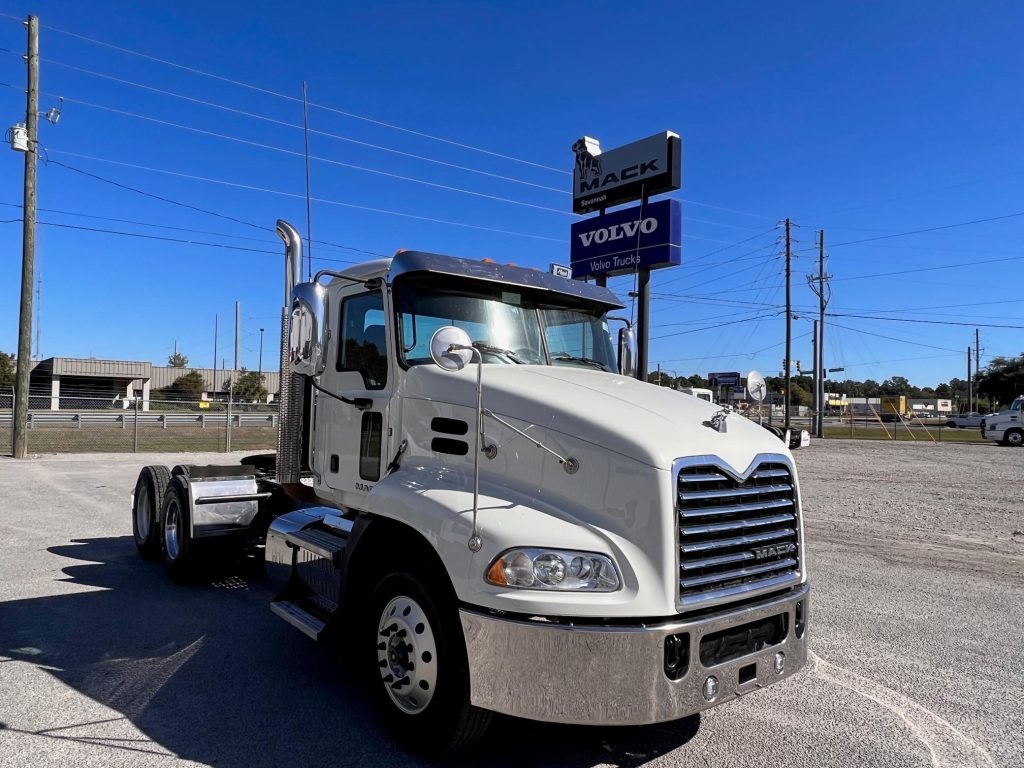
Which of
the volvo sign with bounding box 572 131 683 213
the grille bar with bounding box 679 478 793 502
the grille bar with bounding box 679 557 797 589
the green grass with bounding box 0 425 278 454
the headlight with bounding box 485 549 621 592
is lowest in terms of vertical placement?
the green grass with bounding box 0 425 278 454

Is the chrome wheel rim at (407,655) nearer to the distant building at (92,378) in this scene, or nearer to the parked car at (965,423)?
the distant building at (92,378)

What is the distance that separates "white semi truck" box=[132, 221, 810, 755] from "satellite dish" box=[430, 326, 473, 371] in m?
0.01

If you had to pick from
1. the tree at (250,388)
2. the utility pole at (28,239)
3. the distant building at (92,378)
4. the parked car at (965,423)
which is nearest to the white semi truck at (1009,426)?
the parked car at (965,423)

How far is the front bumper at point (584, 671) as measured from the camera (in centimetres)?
288

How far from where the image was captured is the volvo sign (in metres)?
13.6

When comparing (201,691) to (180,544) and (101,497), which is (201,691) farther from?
(101,497)

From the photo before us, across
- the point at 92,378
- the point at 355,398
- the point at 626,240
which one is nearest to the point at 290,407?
the point at 355,398

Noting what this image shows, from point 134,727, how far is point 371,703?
122 cm

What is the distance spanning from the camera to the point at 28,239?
63.1 ft

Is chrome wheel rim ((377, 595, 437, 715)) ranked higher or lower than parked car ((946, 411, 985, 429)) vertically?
higher

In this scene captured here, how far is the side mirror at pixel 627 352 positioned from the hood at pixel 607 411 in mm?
985

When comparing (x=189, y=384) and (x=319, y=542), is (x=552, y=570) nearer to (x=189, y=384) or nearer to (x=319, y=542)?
(x=319, y=542)

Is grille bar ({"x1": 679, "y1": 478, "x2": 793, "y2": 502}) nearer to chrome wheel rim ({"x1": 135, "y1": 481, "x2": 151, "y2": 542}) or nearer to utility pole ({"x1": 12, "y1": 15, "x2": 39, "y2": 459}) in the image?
chrome wheel rim ({"x1": 135, "y1": 481, "x2": 151, "y2": 542})

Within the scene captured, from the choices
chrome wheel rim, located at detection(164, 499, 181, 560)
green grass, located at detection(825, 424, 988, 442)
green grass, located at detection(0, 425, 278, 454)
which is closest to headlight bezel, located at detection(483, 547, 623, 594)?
chrome wheel rim, located at detection(164, 499, 181, 560)
